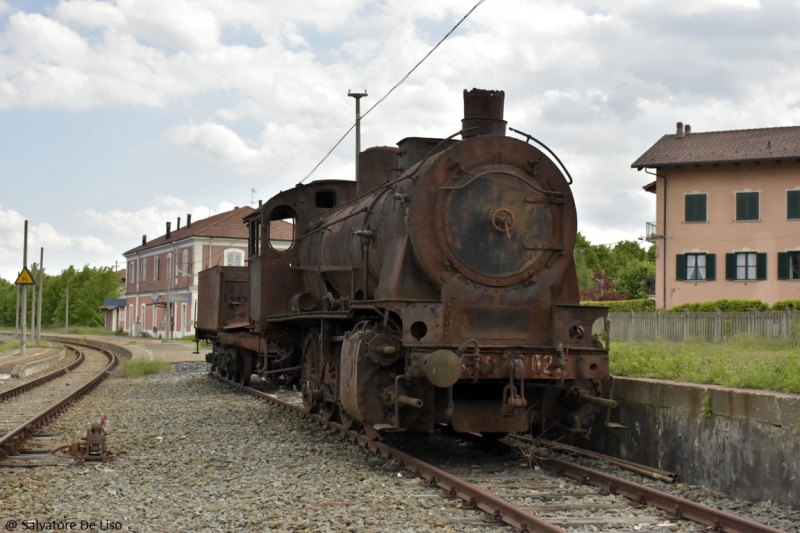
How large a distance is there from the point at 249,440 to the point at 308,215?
16.2 ft

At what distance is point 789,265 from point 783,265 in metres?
0.23

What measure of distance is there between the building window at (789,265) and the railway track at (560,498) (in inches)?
1227

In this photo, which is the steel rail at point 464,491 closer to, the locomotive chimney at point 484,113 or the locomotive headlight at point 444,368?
the locomotive headlight at point 444,368

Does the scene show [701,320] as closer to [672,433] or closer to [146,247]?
[672,433]

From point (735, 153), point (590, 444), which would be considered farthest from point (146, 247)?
point (590, 444)

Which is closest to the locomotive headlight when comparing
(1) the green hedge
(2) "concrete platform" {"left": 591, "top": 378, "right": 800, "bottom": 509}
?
(2) "concrete platform" {"left": 591, "top": 378, "right": 800, "bottom": 509}

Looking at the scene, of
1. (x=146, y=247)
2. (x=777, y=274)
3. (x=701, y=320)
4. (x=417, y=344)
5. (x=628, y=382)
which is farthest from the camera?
(x=146, y=247)

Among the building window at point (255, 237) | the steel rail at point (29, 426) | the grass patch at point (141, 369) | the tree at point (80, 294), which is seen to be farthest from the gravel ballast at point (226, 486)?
the tree at point (80, 294)

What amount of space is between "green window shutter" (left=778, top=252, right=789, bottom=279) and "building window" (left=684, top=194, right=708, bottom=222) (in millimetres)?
3427

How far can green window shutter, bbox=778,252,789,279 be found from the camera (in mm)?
36688

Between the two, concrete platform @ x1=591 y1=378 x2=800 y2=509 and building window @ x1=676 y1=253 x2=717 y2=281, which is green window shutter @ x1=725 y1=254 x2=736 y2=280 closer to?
building window @ x1=676 y1=253 x2=717 y2=281

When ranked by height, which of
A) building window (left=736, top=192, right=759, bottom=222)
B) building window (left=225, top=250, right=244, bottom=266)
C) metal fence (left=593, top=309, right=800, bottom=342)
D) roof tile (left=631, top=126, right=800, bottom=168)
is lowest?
metal fence (left=593, top=309, right=800, bottom=342)

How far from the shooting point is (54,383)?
68.1 ft

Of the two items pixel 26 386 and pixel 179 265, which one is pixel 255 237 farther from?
pixel 179 265
